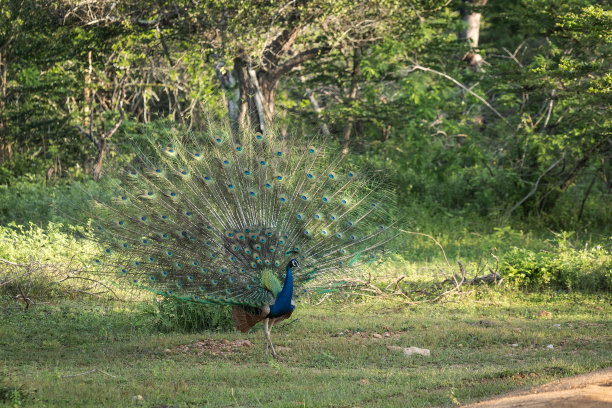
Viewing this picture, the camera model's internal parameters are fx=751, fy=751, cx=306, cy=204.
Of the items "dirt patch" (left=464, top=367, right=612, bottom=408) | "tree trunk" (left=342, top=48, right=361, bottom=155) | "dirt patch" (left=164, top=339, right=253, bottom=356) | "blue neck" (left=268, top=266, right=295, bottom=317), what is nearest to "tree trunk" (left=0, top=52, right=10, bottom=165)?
"tree trunk" (left=342, top=48, right=361, bottom=155)

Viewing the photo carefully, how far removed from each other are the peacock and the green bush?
3.22 meters

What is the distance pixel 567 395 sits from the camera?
4.81 m

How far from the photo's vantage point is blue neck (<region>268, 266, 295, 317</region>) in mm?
7332

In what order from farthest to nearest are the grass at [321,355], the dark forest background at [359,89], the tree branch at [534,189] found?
the tree branch at [534,189], the dark forest background at [359,89], the grass at [321,355]

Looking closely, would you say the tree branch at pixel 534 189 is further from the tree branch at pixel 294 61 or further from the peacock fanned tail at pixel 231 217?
the peacock fanned tail at pixel 231 217

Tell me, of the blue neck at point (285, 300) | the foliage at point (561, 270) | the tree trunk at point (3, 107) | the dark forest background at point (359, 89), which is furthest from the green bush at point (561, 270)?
the tree trunk at point (3, 107)

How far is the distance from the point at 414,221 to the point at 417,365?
846 centimetres

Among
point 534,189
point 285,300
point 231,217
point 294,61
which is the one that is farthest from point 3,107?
point 285,300

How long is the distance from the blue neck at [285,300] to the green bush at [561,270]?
4546mm

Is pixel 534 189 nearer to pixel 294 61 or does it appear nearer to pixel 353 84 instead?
pixel 353 84

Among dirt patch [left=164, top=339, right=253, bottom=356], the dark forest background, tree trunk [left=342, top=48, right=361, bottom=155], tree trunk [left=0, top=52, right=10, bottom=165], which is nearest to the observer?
dirt patch [left=164, top=339, right=253, bottom=356]

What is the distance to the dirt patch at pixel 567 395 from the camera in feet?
15.0

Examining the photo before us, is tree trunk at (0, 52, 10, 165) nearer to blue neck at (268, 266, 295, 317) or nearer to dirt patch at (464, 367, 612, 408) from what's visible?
blue neck at (268, 266, 295, 317)

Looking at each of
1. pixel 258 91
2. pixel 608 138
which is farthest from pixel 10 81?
pixel 608 138
